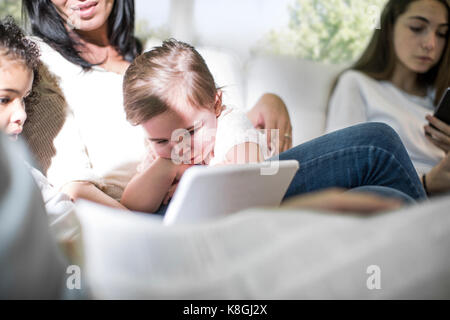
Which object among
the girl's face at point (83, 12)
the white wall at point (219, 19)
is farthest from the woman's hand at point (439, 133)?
the girl's face at point (83, 12)

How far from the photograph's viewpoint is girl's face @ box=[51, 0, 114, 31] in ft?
2.45

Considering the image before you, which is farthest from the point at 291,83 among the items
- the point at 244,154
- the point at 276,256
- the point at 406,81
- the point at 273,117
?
the point at 276,256

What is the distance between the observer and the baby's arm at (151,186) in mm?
729

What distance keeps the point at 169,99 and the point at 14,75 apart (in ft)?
0.83

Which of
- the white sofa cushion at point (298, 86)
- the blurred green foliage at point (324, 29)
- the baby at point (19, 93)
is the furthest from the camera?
the blurred green foliage at point (324, 29)

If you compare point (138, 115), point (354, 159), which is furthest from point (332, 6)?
point (138, 115)

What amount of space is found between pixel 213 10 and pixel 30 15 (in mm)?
480

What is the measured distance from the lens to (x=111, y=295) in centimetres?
43

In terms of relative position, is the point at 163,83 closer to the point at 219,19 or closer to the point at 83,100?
the point at 83,100

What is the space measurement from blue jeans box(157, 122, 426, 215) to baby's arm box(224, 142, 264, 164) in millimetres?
107

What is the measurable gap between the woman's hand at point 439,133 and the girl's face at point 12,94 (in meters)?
1.00

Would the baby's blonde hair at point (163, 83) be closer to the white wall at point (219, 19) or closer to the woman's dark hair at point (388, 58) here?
the white wall at point (219, 19)

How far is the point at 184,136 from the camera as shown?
2.36 ft
